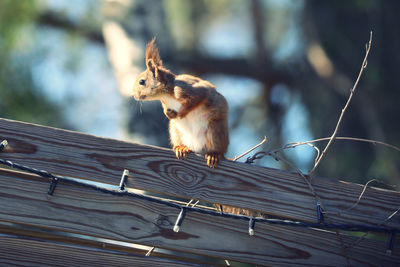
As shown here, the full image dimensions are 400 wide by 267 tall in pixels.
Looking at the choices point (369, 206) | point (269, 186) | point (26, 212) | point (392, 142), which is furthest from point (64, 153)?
point (392, 142)

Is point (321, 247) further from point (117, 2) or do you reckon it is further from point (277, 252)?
point (117, 2)

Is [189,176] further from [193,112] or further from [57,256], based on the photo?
[193,112]

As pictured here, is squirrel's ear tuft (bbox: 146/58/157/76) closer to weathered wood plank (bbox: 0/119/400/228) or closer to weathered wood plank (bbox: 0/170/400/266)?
weathered wood plank (bbox: 0/119/400/228)

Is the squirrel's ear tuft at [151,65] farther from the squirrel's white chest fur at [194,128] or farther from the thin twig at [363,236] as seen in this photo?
the thin twig at [363,236]

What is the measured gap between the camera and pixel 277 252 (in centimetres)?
154

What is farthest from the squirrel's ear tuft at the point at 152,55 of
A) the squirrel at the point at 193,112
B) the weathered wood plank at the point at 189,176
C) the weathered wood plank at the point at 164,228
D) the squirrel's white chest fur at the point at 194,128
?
the weathered wood plank at the point at 164,228

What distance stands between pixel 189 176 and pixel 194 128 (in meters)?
0.75

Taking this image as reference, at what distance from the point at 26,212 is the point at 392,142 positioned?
412 centimetres

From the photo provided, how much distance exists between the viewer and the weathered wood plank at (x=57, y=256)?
1.34 meters

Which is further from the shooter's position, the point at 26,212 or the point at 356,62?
the point at 356,62

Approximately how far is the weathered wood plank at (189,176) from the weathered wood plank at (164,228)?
6cm

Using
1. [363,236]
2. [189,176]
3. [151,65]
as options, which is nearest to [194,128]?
[151,65]

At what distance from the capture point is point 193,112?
2.30m

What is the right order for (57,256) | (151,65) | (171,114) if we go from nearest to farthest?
1. (57,256)
2. (171,114)
3. (151,65)
